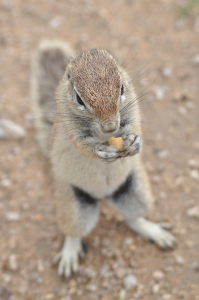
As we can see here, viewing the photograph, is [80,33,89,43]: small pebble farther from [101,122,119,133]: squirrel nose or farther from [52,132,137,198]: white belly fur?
[101,122,119,133]: squirrel nose

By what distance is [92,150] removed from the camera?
7.14 feet

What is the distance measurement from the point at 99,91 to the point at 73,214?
122 cm

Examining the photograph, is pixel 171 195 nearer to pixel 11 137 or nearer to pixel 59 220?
pixel 59 220

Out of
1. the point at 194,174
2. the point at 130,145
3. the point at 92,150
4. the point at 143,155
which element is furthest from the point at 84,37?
the point at 130,145

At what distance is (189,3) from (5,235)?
4419mm

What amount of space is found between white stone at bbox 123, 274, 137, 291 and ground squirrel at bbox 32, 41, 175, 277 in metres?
0.41

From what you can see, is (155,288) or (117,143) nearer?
(117,143)

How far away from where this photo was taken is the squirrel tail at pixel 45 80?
332cm

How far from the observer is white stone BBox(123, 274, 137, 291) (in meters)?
2.66

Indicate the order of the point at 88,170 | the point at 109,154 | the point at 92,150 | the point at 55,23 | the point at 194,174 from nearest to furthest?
the point at 109,154 < the point at 92,150 < the point at 88,170 < the point at 194,174 < the point at 55,23

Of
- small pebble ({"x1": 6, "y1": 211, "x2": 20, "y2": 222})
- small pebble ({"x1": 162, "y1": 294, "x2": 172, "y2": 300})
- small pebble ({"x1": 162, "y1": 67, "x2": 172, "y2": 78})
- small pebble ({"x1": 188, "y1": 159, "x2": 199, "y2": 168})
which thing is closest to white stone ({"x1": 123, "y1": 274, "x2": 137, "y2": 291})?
small pebble ({"x1": 162, "y1": 294, "x2": 172, "y2": 300})

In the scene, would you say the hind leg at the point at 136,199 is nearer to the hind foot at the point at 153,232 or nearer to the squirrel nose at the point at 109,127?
the hind foot at the point at 153,232

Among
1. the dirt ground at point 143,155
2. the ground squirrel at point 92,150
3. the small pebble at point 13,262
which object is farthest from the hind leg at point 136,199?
the small pebble at point 13,262

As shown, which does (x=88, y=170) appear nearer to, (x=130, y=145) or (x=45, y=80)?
(x=130, y=145)
